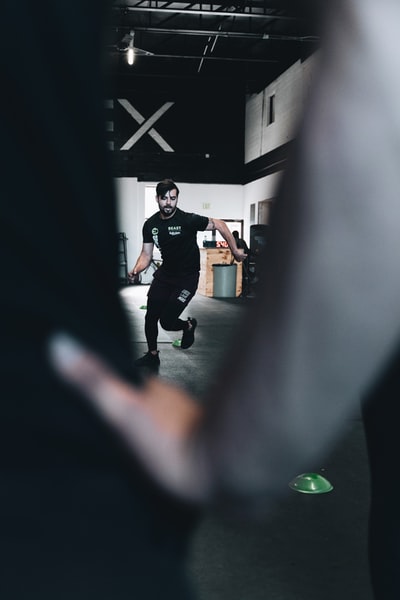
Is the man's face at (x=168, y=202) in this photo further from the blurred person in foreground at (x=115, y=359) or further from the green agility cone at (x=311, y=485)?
the blurred person in foreground at (x=115, y=359)

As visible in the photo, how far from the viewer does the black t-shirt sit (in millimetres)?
6230

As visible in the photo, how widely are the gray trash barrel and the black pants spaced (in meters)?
7.20

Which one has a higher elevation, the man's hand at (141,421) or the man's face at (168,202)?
the man's hand at (141,421)

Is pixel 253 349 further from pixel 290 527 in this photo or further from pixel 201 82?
pixel 201 82

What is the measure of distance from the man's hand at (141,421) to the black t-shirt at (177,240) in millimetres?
5769

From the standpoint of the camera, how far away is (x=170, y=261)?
6.23 metres

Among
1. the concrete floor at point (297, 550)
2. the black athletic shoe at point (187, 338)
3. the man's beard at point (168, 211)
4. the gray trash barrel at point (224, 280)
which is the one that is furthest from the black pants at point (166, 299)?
the gray trash barrel at point (224, 280)

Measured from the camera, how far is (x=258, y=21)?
1296 centimetres

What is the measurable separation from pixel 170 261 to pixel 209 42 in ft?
28.2

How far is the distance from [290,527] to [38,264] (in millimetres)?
2348

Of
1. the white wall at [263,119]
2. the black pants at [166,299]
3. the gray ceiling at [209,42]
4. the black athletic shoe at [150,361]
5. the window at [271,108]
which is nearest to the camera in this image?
the black athletic shoe at [150,361]

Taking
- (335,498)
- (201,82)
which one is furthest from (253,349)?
(201,82)

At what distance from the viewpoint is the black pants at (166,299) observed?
5.98 metres

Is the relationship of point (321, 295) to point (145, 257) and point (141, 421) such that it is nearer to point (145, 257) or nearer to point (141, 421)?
point (141, 421)
